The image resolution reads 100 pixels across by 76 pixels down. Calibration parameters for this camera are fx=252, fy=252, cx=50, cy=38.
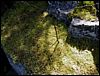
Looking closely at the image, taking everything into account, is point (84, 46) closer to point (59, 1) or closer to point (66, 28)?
point (66, 28)

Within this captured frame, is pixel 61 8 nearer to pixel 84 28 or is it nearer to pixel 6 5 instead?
pixel 84 28

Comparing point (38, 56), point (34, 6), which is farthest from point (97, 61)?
point (34, 6)

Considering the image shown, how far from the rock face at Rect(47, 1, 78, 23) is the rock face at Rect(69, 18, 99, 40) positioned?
0.33 metres

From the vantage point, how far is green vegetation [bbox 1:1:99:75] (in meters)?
4.36

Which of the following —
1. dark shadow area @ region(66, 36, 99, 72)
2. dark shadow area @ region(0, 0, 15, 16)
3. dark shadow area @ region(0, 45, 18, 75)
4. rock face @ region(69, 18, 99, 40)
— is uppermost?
dark shadow area @ region(0, 0, 15, 16)

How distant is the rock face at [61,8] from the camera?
511cm

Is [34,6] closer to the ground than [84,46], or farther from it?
farther from it

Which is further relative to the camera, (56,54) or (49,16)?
(49,16)

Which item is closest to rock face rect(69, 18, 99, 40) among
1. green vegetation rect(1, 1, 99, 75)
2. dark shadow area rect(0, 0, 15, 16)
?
green vegetation rect(1, 1, 99, 75)

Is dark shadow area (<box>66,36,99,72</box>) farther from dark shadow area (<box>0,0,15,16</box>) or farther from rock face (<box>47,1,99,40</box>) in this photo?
dark shadow area (<box>0,0,15,16</box>)

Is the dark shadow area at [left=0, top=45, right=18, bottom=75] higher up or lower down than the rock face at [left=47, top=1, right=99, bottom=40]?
lower down

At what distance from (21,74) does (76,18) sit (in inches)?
58.7

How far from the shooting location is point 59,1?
17.6ft

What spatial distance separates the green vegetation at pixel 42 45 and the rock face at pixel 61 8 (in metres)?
0.12
